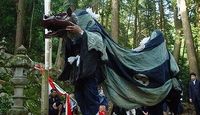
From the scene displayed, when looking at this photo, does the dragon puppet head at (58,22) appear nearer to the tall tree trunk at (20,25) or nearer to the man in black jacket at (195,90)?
the man in black jacket at (195,90)

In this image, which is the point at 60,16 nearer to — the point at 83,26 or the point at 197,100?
the point at 83,26

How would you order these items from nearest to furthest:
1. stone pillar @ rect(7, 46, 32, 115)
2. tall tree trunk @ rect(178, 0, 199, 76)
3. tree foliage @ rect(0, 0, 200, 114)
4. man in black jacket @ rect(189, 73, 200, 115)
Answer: stone pillar @ rect(7, 46, 32, 115)
man in black jacket @ rect(189, 73, 200, 115)
tree foliage @ rect(0, 0, 200, 114)
tall tree trunk @ rect(178, 0, 199, 76)

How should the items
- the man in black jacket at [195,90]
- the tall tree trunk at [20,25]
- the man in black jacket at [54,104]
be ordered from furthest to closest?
1. the tall tree trunk at [20,25]
2. the man in black jacket at [195,90]
3. the man in black jacket at [54,104]

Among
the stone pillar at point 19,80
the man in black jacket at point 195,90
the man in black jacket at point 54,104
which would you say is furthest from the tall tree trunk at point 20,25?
the stone pillar at point 19,80

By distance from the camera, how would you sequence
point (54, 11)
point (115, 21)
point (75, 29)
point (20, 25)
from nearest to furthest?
point (75, 29)
point (115, 21)
point (20, 25)
point (54, 11)

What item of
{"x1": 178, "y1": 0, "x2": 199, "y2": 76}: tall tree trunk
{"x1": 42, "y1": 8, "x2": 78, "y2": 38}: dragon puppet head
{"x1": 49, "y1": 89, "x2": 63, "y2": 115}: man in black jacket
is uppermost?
{"x1": 178, "y1": 0, "x2": 199, "y2": 76}: tall tree trunk

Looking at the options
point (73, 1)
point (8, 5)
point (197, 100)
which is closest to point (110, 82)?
A: point (197, 100)

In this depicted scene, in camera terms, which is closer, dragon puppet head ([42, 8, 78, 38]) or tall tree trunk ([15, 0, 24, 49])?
dragon puppet head ([42, 8, 78, 38])

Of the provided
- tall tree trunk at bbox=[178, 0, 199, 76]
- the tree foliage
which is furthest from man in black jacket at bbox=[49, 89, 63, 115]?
tall tree trunk at bbox=[178, 0, 199, 76]

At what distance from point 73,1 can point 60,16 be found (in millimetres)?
16586

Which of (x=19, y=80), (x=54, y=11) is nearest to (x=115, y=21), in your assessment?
(x=19, y=80)

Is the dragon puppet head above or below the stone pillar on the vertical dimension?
above

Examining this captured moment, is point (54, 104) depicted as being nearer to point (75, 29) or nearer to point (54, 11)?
point (75, 29)

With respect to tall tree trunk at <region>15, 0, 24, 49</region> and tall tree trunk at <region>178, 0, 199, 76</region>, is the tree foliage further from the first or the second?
tall tree trunk at <region>15, 0, 24, 49</region>
